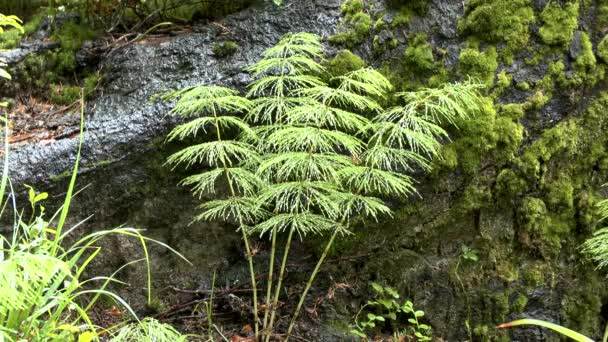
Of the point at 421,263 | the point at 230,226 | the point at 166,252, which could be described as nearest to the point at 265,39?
the point at 230,226

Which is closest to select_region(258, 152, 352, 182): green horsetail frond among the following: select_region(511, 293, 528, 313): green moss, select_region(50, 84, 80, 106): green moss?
select_region(511, 293, 528, 313): green moss

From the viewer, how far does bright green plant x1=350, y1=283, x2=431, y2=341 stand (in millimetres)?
3191

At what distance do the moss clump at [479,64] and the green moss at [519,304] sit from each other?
4.40 ft

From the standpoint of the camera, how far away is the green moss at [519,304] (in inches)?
131

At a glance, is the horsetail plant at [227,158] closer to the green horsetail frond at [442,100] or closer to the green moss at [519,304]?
the green horsetail frond at [442,100]

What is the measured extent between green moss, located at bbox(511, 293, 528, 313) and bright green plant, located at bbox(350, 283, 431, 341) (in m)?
0.56

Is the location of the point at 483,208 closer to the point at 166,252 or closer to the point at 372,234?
the point at 372,234

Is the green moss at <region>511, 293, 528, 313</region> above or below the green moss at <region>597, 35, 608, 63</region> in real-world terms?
below

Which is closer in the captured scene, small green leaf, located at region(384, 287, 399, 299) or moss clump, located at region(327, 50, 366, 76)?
small green leaf, located at region(384, 287, 399, 299)

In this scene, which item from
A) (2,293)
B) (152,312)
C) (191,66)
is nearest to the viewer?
(2,293)

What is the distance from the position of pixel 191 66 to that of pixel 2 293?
2388mm

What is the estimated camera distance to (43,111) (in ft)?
12.7

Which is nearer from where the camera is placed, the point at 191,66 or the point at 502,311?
the point at 502,311

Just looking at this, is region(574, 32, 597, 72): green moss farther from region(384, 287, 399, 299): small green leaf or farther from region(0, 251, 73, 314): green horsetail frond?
region(0, 251, 73, 314): green horsetail frond
